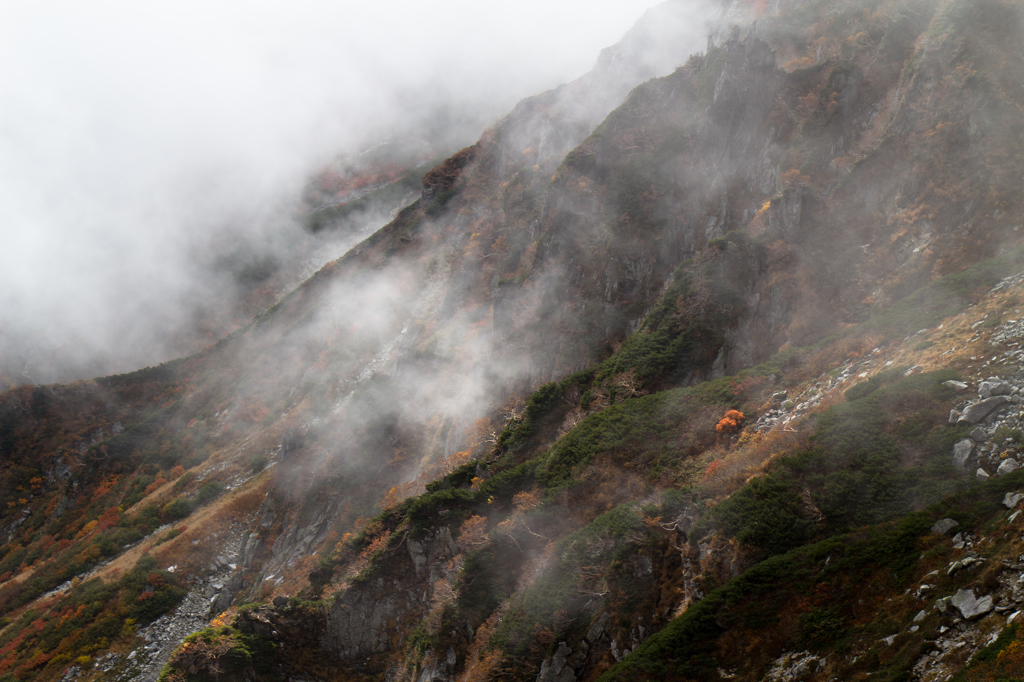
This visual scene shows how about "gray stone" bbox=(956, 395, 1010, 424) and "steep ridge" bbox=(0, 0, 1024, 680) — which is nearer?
"gray stone" bbox=(956, 395, 1010, 424)

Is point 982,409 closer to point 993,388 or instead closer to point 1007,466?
point 993,388

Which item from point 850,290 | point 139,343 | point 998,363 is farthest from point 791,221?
point 139,343

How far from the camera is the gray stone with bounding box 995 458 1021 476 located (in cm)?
1176

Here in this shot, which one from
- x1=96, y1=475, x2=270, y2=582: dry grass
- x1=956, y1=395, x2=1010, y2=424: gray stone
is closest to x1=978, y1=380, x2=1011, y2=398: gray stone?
x1=956, y1=395, x2=1010, y2=424: gray stone

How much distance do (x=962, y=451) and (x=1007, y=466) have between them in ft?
4.35

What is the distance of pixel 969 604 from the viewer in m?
9.34

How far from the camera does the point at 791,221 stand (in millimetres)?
27281

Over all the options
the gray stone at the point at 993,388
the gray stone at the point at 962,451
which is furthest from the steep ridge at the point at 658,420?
the gray stone at the point at 993,388

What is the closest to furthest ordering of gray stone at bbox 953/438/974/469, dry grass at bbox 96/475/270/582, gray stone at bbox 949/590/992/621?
gray stone at bbox 949/590/992/621 < gray stone at bbox 953/438/974/469 < dry grass at bbox 96/475/270/582

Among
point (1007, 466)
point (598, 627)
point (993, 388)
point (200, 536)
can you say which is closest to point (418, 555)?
Result: point (598, 627)

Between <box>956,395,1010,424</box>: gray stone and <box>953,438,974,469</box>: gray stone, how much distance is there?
0.67 m

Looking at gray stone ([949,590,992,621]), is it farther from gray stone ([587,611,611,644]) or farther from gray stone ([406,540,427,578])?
gray stone ([406,540,427,578])

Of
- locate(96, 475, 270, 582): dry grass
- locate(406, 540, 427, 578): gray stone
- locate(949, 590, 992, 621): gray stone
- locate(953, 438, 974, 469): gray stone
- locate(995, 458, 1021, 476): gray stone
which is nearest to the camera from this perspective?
locate(949, 590, 992, 621): gray stone

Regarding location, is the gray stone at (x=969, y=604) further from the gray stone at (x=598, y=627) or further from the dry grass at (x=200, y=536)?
the dry grass at (x=200, y=536)
